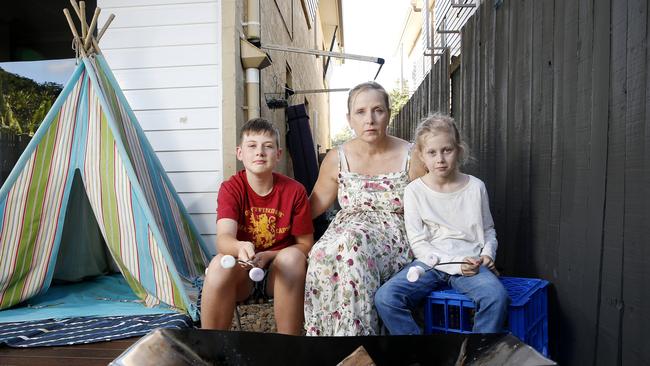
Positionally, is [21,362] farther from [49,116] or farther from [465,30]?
[465,30]

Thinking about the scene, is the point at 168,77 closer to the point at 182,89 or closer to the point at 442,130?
the point at 182,89

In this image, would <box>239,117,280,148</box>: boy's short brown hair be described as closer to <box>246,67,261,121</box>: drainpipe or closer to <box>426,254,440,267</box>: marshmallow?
<box>426,254,440,267</box>: marshmallow

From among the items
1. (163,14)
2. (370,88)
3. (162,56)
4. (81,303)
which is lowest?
(81,303)

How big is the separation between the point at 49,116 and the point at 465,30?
2676 millimetres

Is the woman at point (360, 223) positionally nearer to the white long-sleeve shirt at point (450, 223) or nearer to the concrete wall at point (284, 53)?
the white long-sleeve shirt at point (450, 223)

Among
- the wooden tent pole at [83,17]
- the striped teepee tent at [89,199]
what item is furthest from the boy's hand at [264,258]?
the wooden tent pole at [83,17]

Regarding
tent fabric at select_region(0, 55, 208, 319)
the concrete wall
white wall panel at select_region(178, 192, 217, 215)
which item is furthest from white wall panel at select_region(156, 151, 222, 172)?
the concrete wall

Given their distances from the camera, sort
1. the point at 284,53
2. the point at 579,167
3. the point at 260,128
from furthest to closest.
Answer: the point at 284,53
the point at 260,128
the point at 579,167

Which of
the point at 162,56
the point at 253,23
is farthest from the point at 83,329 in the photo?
the point at 253,23

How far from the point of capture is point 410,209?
1827 mm

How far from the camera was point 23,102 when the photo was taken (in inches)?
146

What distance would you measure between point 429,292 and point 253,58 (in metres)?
2.45

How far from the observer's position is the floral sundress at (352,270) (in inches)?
62.2

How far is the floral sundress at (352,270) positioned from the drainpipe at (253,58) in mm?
1873
